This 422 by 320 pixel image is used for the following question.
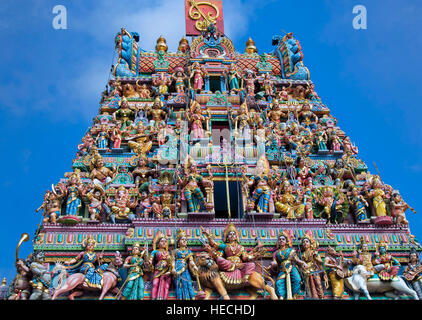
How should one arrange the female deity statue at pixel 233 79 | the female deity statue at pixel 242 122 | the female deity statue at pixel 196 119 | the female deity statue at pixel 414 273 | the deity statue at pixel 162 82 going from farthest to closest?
the deity statue at pixel 162 82 < the female deity statue at pixel 233 79 < the female deity statue at pixel 242 122 < the female deity statue at pixel 196 119 < the female deity statue at pixel 414 273

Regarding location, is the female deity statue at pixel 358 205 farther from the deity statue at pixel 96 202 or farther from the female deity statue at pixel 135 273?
the deity statue at pixel 96 202

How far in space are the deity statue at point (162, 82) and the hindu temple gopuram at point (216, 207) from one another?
0.16 ft

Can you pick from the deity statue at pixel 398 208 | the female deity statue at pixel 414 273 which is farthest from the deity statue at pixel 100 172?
the female deity statue at pixel 414 273

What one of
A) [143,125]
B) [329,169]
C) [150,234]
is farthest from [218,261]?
[143,125]

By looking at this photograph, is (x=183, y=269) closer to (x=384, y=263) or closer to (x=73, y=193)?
(x=73, y=193)

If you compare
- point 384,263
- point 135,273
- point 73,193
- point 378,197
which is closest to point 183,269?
point 135,273

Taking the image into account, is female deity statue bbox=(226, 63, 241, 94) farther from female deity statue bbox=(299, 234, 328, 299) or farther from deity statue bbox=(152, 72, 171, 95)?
female deity statue bbox=(299, 234, 328, 299)

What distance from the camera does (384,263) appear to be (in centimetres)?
1225

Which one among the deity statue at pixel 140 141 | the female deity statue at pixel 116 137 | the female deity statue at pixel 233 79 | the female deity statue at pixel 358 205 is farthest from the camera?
the female deity statue at pixel 233 79

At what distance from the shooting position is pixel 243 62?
2019cm

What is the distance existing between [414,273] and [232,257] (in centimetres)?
401

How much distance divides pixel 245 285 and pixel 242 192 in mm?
2976

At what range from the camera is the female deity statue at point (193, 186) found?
43.7 ft
